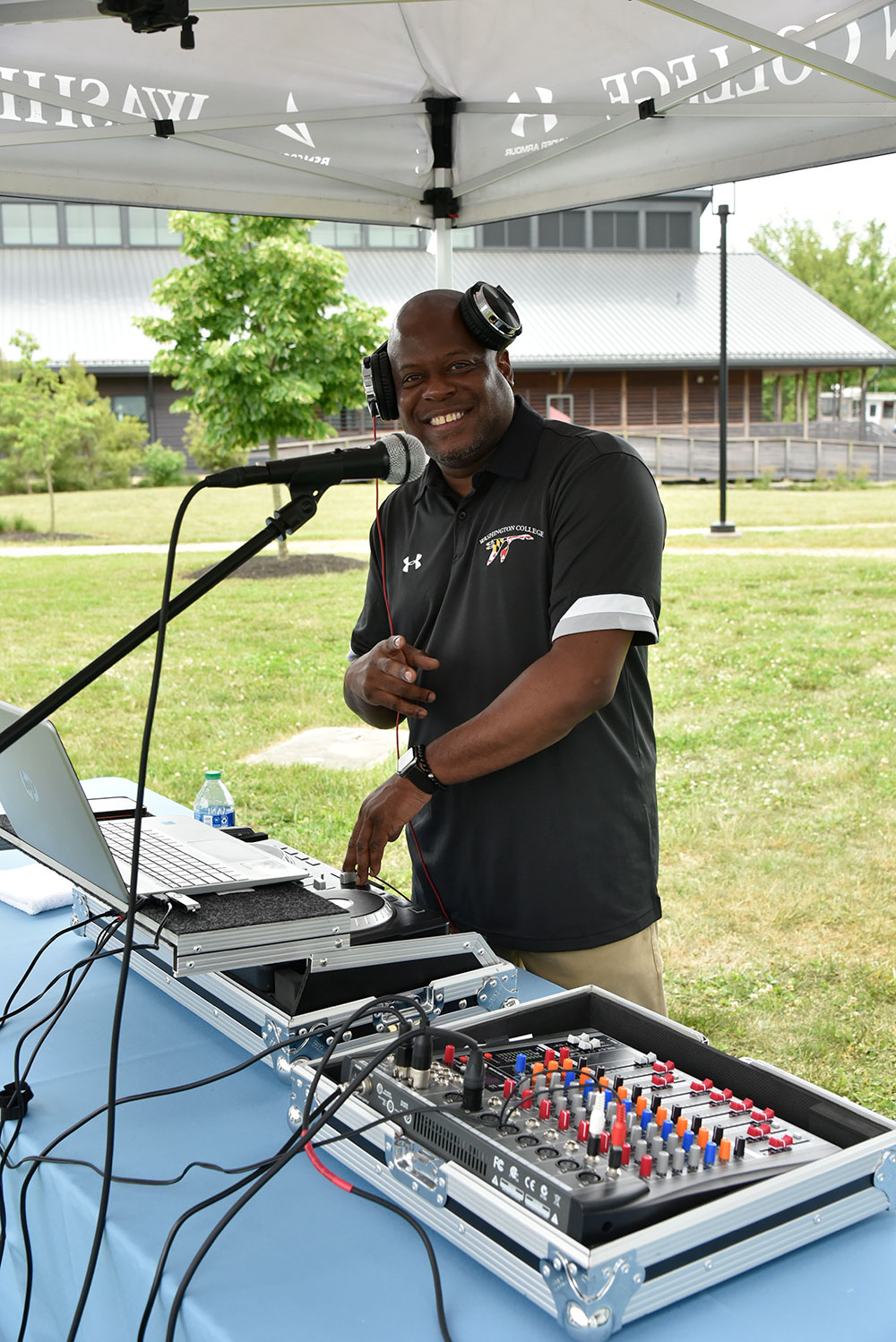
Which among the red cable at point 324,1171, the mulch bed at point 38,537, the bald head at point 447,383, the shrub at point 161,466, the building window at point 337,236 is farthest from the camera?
the building window at point 337,236

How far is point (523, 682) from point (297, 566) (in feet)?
38.2

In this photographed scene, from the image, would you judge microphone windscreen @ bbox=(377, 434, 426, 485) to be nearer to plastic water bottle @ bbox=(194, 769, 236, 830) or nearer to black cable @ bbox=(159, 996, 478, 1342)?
black cable @ bbox=(159, 996, 478, 1342)

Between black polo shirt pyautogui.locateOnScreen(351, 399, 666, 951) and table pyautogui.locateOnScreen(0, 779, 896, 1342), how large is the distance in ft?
1.88

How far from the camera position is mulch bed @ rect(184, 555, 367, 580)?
13.0 metres

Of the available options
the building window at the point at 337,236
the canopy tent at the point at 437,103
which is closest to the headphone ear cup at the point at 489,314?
the canopy tent at the point at 437,103

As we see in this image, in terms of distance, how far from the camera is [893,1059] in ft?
12.1

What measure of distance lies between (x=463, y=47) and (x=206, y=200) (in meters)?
0.83

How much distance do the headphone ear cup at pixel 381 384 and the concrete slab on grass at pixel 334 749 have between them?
4549 millimetres

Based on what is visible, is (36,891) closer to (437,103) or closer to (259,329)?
(437,103)

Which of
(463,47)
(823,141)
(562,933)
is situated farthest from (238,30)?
(562,933)

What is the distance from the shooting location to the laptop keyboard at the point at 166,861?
1.62 metres

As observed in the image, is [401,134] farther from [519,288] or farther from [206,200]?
[519,288]

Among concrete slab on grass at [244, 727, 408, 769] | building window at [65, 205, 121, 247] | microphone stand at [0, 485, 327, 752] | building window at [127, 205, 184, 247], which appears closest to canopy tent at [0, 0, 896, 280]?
microphone stand at [0, 485, 327, 752]

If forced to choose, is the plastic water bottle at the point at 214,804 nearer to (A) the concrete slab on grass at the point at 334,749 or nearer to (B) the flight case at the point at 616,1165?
(B) the flight case at the point at 616,1165
